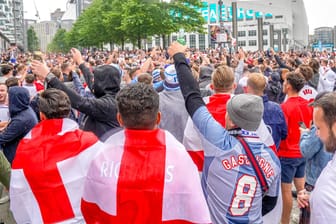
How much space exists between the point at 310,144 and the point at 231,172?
143cm

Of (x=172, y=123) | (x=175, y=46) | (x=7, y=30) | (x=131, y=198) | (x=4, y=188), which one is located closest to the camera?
(x=131, y=198)

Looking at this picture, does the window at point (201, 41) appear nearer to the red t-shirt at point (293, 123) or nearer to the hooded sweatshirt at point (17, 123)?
the red t-shirt at point (293, 123)

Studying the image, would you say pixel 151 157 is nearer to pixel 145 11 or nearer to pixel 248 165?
pixel 248 165

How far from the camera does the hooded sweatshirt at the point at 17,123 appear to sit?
5.13 metres

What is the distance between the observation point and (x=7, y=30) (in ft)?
335

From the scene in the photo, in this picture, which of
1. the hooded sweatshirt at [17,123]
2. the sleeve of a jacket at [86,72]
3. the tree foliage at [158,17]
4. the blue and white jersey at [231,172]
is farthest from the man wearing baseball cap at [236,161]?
the tree foliage at [158,17]

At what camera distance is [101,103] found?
468cm

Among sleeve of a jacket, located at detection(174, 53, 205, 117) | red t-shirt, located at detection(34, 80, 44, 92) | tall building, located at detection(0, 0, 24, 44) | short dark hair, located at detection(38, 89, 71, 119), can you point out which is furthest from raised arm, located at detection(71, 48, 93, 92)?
tall building, located at detection(0, 0, 24, 44)

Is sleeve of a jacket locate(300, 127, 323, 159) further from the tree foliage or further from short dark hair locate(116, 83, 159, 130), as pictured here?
the tree foliage

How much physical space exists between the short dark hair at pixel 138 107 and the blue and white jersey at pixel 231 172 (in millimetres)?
622

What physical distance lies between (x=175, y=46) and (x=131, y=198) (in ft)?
4.84

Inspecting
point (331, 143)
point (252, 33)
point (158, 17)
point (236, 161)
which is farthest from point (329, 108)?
point (252, 33)

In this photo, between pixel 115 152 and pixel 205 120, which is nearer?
pixel 115 152

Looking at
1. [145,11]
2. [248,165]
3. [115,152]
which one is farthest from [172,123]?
[145,11]
